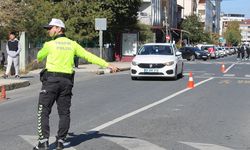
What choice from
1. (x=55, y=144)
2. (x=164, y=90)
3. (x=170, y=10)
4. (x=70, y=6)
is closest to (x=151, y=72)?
(x=164, y=90)

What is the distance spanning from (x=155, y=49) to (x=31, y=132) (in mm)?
15300

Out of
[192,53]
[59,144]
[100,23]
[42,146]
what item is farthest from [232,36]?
[42,146]

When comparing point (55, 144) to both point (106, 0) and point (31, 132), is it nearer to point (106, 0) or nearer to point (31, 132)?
point (31, 132)

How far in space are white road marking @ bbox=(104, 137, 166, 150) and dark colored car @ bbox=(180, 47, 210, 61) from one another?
162ft

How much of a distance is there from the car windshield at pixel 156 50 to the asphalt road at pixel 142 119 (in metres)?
5.44

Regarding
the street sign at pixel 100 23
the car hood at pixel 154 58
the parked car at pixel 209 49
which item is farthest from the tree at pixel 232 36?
the car hood at pixel 154 58

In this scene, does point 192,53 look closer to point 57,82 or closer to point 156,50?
point 156,50

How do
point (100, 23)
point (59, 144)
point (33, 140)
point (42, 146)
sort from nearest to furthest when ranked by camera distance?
point (42, 146) < point (59, 144) < point (33, 140) < point (100, 23)

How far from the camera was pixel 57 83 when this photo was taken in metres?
7.93

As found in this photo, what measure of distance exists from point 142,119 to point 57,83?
3937 millimetres

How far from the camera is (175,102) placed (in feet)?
49.0

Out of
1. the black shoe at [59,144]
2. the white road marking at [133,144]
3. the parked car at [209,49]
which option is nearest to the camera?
the black shoe at [59,144]

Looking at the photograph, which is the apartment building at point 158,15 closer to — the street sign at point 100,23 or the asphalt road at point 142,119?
the street sign at point 100,23

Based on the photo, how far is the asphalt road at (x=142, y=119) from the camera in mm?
8789
